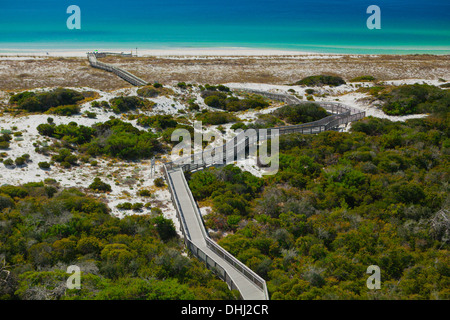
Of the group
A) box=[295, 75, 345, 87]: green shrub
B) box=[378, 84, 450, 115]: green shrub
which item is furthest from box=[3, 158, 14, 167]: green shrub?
box=[295, 75, 345, 87]: green shrub

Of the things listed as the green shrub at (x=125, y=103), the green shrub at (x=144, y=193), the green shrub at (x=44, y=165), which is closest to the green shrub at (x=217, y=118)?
the green shrub at (x=125, y=103)

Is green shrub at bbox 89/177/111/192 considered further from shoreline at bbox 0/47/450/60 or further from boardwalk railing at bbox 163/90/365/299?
shoreline at bbox 0/47/450/60

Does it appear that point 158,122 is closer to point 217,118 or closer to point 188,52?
point 217,118

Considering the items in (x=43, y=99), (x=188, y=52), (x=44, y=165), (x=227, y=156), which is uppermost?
(x=188, y=52)

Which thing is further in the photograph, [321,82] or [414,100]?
[321,82]

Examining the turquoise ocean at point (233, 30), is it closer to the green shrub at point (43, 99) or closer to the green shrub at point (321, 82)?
the green shrub at point (321, 82)

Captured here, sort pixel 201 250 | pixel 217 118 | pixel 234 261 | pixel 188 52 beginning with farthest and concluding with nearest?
1. pixel 188 52
2. pixel 217 118
3. pixel 201 250
4. pixel 234 261

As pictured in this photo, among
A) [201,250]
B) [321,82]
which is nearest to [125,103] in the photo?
[201,250]
